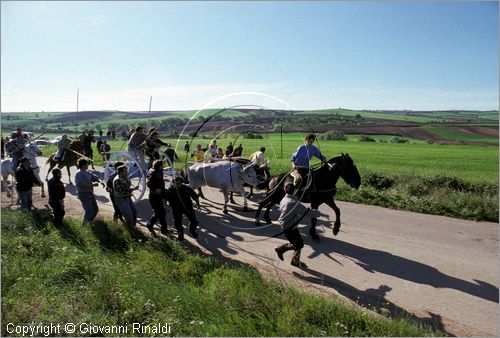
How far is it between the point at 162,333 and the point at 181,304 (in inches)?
28.2

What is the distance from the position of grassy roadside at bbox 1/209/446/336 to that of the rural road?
932 mm

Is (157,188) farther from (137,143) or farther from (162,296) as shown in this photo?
(162,296)

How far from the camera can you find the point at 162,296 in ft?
20.5

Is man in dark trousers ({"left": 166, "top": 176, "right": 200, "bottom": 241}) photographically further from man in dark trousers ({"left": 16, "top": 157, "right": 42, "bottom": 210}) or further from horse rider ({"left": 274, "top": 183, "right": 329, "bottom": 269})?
man in dark trousers ({"left": 16, "top": 157, "right": 42, "bottom": 210})

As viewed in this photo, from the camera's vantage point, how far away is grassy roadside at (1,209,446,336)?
5559 millimetres

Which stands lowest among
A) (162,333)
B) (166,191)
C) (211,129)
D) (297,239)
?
(162,333)

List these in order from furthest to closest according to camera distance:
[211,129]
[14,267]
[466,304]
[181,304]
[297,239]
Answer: [211,129] < [297,239] < [14,267] < [466,304] < [181,304]

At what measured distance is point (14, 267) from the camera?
7438mm

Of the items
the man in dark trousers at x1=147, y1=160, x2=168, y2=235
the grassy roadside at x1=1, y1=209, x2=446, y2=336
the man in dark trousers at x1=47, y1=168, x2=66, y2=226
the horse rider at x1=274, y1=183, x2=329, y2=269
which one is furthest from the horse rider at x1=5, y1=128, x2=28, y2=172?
the horse rider at x1=274, y1=183, x2=329, y2=269

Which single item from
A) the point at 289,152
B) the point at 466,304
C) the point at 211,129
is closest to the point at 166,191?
the point at 211,129

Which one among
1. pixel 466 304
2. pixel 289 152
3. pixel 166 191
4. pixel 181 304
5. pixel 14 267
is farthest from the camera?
pixel 289 152

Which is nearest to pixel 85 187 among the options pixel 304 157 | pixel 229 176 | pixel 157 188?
pixel 157 188

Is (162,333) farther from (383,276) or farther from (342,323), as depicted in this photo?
(383,276)

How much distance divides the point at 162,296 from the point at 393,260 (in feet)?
18.3
